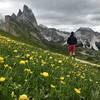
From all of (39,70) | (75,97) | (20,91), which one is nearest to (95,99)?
(75,97)

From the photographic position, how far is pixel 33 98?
233 inches

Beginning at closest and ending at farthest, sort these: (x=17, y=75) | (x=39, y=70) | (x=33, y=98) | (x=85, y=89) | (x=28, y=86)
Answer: (x=33, y=98), (x=28, y=86), (x=17, y=75), (x=85, y=89), (x=39, y=70)

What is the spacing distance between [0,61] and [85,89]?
7.00ft

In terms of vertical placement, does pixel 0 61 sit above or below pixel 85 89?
above

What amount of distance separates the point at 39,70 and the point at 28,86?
232 centimetres

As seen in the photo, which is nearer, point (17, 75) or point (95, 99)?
point (95, 99)

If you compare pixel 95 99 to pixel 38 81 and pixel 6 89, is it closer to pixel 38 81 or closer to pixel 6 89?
pixel 38 81

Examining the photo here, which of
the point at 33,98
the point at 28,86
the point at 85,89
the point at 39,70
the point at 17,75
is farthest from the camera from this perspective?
the point at 39,70

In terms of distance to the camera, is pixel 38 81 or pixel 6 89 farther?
pixel 38 81

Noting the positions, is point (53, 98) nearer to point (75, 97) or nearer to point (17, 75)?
point (75, 97)

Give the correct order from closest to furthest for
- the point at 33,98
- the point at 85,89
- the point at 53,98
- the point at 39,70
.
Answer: the point at 33,98, the point at 53,98, the point at 85,89, the point at 39,70

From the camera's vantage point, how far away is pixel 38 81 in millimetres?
7758

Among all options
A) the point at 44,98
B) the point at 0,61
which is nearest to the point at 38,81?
the point at 0,61

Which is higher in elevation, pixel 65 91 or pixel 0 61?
pixel 0 61
